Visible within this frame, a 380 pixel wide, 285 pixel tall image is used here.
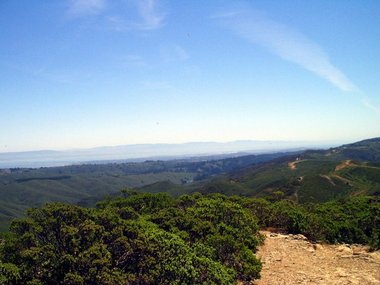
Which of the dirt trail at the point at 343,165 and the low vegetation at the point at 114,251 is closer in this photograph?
the low vegetation at the point at 114,251

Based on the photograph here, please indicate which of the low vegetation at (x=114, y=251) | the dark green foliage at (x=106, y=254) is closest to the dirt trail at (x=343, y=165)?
the low vegetation at (x=114, y=251)

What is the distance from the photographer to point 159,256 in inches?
749

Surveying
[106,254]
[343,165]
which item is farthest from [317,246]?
[343,165]

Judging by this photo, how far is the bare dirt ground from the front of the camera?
2238 centimetres

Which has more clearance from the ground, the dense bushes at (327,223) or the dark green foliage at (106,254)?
the dark green foliage at (106,254)

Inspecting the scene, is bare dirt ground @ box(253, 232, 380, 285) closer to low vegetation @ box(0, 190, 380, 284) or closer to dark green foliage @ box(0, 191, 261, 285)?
low vegetation @ box(0, 190, 380, 284)

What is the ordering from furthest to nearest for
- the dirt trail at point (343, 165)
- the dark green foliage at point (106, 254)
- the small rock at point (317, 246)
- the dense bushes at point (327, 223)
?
the dirt trail at point (343, 165)
the dense bushes at point (327, 223)
the small rock at point (317, 246)
the dark green foliage at point (106, 254)

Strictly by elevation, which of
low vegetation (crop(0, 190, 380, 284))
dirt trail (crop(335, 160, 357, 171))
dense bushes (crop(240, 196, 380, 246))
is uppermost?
Result: low vegetation (crop(0, 190, 380, 284))

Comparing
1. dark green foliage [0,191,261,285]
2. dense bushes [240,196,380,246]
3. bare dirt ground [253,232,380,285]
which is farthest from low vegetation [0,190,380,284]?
dense bushes [240,196,380,246]

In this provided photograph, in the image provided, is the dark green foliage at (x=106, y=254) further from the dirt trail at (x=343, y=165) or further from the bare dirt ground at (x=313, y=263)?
the dirt trail at (x=343, y=165)

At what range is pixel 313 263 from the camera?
25.7m

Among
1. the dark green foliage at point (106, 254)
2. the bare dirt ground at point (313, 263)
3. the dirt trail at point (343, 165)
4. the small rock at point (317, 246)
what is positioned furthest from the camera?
the dirt trail at point (343, 165)

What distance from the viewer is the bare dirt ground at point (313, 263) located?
22375 mm

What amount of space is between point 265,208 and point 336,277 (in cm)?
1563
